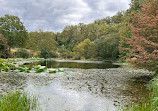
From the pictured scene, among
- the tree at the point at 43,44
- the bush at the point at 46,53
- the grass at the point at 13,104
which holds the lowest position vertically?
the grass at the point at 13,104

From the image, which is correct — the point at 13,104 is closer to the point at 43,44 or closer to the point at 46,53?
the point at 46,53

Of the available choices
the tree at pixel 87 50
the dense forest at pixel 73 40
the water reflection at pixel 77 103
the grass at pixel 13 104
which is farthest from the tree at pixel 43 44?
the grass at pixel 13 104

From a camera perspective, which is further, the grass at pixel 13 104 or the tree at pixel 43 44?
the tree at pixel 43 44

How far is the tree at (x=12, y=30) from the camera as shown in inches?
1513

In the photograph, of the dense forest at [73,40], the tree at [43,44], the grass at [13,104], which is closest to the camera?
the grass at [13,104]

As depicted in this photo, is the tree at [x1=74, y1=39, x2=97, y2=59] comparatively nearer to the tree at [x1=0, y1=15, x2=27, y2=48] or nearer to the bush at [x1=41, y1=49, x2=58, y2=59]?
the bush at [x1=41, y1=49, x2=58, y2=59]

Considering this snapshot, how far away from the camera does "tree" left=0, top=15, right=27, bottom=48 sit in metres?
38.4

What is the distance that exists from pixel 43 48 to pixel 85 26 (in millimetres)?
36255

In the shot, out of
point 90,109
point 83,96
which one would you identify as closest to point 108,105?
point 90,109

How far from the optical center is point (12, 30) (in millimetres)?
39656

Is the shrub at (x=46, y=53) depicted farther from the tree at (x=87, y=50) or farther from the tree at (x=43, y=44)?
the tree at (x=87, y=50)

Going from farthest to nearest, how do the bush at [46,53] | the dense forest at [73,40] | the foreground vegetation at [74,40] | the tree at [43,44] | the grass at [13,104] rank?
1. the tree at [43,44]
2. the bush at [46,53]
3. the dense forest at [73,40]
4. the foreground vegetation at [74,40]
5. the grass at [13,104]

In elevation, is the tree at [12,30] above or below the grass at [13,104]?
above

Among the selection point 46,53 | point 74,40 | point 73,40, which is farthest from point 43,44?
point 74,40
